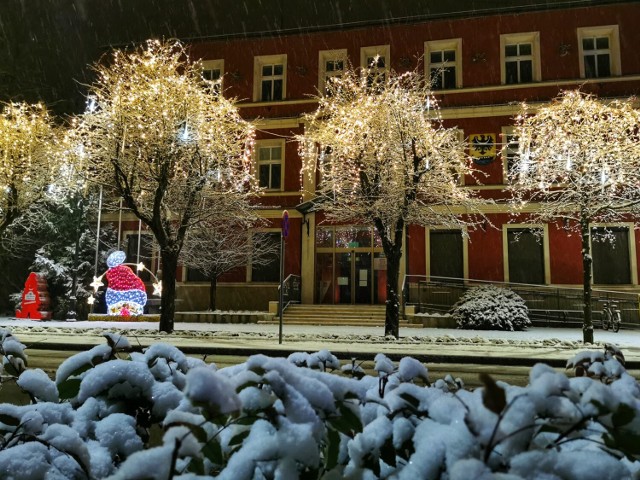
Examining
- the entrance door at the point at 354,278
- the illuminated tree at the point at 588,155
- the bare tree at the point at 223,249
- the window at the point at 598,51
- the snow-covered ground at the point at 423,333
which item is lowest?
the snow-covered ground at the point at 423,333

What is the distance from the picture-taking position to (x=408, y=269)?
926 inches

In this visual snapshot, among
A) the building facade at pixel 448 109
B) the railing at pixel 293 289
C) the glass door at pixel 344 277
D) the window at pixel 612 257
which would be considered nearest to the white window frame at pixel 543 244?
the building facade at pixel 448 109

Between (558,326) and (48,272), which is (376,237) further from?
(48,272)

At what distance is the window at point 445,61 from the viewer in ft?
81.6

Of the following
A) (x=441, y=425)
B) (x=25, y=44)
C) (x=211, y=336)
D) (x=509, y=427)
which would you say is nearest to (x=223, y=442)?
(x=441, y=425)

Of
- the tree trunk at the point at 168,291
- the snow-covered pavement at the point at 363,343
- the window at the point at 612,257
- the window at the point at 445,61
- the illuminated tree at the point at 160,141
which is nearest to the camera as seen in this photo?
the snow-covered pavement at the point at 363,343

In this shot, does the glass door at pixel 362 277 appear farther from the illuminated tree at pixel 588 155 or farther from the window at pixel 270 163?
the illuminated tree at pixel 588 155

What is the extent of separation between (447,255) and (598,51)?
11.9 m

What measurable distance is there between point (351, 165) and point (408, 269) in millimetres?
7857

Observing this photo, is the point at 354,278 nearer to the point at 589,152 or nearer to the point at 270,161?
the point at 270,161

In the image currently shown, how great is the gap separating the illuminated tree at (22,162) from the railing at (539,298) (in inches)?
648

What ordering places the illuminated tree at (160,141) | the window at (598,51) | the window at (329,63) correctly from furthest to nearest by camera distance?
the window at (329,63) → the window at (598,51) → the illuminated tree at (160,141)

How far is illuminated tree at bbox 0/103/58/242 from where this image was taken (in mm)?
20906

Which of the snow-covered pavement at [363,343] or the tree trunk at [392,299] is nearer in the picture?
the snow-covered pavement at [363,343]
